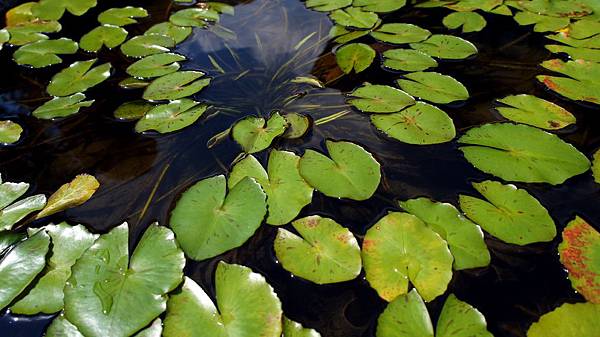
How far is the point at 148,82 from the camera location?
2.47 meters

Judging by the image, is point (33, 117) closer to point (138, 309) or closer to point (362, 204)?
point (138, 309)

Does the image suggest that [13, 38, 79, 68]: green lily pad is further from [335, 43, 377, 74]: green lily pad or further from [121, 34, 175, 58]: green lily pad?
[335, 43, 377, 74]: green lily pad

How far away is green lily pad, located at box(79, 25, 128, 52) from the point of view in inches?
110

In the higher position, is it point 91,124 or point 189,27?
point 189,27

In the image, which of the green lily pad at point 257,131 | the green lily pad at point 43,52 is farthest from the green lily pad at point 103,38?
the green lily pad at point 257,131

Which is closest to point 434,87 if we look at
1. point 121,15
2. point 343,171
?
point 343,171

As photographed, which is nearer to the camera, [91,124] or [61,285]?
[61,285]

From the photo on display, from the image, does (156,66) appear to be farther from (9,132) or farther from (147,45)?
(9,132)

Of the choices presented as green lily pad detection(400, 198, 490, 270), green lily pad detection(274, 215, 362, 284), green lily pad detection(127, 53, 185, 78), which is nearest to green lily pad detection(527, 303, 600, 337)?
green lily pad detection(400, 198, 490, 270)

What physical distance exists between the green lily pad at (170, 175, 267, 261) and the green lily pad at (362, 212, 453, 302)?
0.42 m

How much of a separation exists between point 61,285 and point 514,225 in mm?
1580

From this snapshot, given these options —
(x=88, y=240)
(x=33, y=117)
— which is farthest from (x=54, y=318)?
(x=33, y=117)

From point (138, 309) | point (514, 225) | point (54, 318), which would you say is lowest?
point (54, 318)

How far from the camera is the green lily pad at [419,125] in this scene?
1.89m
